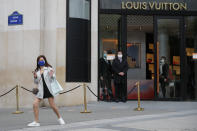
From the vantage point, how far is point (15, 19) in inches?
694

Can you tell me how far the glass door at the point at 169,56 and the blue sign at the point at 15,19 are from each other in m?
5.87

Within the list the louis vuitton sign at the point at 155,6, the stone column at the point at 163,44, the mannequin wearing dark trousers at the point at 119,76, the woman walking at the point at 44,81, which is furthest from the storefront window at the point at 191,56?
the woman walking at the point at 44,81

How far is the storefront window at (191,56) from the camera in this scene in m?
19.0

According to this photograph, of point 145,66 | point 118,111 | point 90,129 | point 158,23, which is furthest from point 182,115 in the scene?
point 145,66

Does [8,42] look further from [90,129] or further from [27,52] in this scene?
[90,129]

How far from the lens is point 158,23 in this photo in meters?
18.9

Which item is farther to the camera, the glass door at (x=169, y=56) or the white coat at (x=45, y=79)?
the glass door at (x=169, y=56)

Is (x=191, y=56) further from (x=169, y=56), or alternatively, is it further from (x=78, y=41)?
(x=78, y=41)

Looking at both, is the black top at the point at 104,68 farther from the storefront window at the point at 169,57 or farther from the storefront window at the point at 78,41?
the storefront window at the point at 169,57

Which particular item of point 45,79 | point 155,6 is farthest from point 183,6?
point 45,79

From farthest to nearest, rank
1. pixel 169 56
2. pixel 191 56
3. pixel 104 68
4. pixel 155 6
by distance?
pixel 191 56
pixel 169 56
pixel 155 6
pixel 104 68

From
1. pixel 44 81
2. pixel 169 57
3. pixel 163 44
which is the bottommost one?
pixel 44 81

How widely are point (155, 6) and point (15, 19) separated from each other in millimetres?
5987

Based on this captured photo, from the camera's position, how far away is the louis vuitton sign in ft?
61.4
